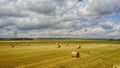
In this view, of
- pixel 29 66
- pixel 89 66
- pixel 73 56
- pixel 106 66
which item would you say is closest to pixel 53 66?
pixel 29 66

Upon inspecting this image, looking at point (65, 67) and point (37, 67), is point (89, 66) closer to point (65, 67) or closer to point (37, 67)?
point (65, 67)

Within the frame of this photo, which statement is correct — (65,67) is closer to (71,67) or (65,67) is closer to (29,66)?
→ (71,67)

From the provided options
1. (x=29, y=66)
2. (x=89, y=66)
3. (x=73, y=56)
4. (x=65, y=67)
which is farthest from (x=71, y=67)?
(x=73, y=56)

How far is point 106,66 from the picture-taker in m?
22.0

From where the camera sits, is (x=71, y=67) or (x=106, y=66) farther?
(x=106, y=66)

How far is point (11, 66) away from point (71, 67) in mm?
5962

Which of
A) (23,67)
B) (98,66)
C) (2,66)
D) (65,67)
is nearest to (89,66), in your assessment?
(98,66)

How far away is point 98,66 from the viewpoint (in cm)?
2211

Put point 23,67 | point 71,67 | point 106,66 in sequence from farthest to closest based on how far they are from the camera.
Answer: point 106,66
point 71,67
point 23,67

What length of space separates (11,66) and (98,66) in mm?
9428

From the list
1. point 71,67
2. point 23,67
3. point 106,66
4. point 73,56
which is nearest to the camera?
point 23,67

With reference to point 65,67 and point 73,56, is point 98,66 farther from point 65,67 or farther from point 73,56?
point 73,56

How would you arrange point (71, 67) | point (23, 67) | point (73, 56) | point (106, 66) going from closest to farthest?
point (23, 67) → point (71, 67) → point (106, 66) → point (73, 56)

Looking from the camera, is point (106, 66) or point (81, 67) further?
point (106, 66)
